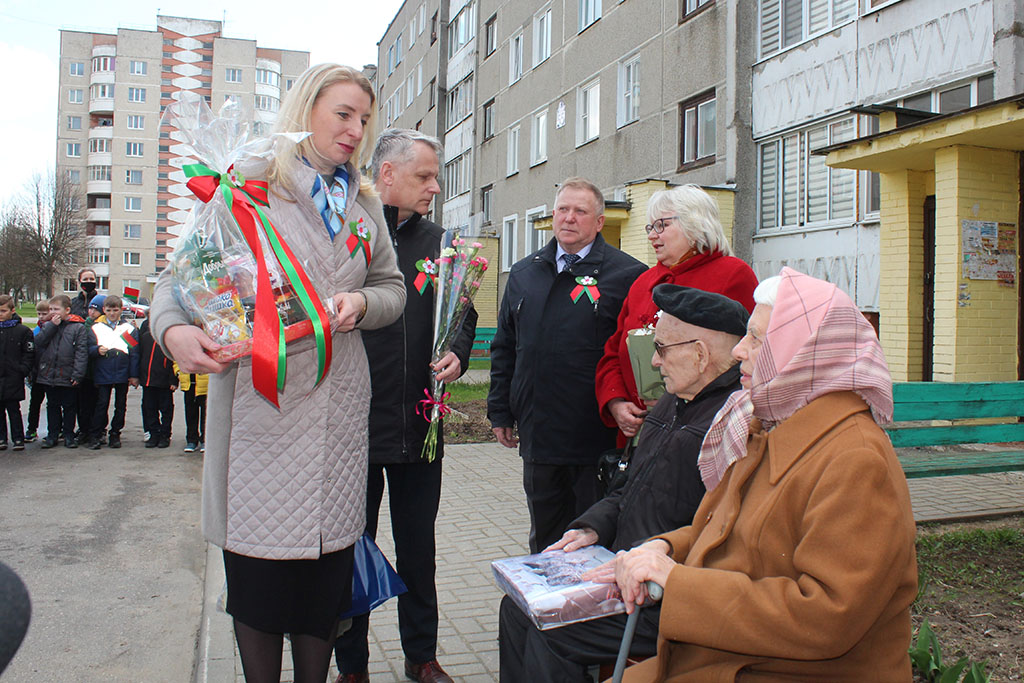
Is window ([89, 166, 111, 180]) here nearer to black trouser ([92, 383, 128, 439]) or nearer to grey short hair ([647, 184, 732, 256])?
black trouser ([92, 383, 128, 439])

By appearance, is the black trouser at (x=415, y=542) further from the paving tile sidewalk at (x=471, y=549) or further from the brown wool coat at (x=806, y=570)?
Result: the brown wool coat at (x=806, y=570)

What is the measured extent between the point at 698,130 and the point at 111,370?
11.5m

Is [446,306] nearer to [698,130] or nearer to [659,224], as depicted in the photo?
[659,224]

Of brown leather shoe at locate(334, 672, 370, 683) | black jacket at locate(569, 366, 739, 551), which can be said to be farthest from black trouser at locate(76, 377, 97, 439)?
black jacket at locate(569, 366, 739, 551)

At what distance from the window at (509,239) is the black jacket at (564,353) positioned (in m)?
22.0

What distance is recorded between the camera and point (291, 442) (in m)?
2.39

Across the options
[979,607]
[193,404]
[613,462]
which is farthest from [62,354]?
[979,607]

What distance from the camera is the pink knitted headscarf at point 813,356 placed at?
2.00m

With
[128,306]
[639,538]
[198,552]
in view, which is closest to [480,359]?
[128,306]

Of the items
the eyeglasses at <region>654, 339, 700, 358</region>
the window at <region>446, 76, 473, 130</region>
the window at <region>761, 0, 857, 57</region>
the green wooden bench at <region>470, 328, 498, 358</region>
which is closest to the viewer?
the eyeglasses at <region>654, 339, 700, 358</region>

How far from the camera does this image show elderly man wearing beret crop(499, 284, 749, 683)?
276cm

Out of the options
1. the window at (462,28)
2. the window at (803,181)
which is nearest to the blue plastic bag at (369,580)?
the window at (803,181)

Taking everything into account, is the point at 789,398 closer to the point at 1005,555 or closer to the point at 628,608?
the point at 628,608

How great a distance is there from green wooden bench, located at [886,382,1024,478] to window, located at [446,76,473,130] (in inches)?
1079
